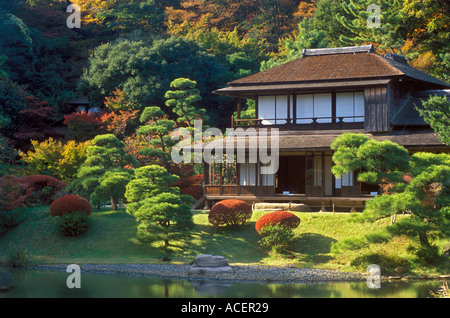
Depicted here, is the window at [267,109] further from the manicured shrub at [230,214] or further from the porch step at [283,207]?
the manicured shrub at [230,214]

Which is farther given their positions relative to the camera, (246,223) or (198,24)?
(198,24)

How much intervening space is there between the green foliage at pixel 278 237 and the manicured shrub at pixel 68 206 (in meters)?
7.57

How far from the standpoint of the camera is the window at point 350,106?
29922mm

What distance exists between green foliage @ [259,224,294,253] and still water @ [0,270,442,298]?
3.47m

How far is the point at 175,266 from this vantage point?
22.9 metres

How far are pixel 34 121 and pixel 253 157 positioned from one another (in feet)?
48.6

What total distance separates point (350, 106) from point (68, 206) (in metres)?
13.1

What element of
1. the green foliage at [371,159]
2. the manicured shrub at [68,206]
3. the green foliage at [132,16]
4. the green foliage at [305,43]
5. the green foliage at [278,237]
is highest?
the green foliage at [132,16]

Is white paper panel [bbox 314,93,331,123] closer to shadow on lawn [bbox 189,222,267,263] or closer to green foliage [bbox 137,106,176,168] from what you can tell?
shadow on lawn [bbox 189,222,267,263]

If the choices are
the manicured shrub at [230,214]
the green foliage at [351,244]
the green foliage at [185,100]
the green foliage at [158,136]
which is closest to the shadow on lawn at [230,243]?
the manicured shrub at [230,214]

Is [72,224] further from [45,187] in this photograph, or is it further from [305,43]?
[305,43]

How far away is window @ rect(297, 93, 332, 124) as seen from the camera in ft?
100.0
